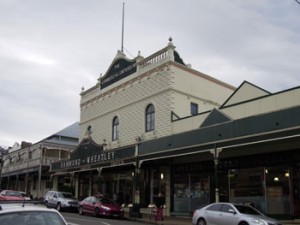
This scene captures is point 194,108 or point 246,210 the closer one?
point 246,210

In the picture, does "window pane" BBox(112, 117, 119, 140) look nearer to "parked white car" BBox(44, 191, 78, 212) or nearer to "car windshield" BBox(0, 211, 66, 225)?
"parked white car" BBox(44, 191, 78, 212)

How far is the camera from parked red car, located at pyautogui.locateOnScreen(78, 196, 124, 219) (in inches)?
1060

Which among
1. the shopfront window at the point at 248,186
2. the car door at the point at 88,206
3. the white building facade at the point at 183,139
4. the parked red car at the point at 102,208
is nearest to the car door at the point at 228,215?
the white building facade at the point at 183,139

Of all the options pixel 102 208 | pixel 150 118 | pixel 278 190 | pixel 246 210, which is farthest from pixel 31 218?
pixel 150 118

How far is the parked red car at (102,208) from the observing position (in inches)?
1060

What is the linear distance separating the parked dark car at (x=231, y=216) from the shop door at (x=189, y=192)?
849 cm

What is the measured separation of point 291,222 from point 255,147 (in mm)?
4208

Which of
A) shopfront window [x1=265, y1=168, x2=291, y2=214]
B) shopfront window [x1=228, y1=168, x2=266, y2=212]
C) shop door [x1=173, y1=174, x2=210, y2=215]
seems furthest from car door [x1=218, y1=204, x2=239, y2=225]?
shop door [x1=173, y1=174, x2=210, y2=215]

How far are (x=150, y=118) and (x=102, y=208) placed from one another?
8.49 m

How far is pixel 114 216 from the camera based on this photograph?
2719cm

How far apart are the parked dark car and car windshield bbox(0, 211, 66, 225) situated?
10504 millimetres

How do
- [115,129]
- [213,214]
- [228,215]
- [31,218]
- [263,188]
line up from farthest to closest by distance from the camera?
[115,129] < [263,188] < [213,214] < [228,215] < [31,218]

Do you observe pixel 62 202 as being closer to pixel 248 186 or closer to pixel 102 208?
pixel 102 208

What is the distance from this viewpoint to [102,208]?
27.1 m
